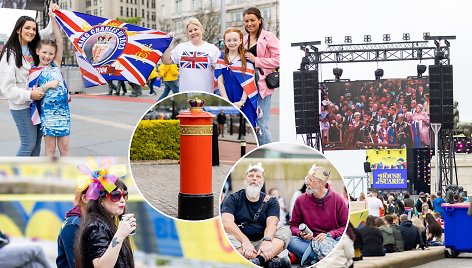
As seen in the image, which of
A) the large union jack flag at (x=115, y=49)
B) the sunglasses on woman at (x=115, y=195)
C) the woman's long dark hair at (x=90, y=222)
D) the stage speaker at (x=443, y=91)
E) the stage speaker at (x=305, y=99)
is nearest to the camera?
the woman's long dark hair at (x=90, y=222)

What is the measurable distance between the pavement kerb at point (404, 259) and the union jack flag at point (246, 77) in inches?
79.6

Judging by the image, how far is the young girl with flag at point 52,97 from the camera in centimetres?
536

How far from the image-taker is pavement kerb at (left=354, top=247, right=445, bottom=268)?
7.42 meters

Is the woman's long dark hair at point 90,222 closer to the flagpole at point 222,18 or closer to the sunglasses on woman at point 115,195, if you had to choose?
the sunglasses on woman at point 115,195

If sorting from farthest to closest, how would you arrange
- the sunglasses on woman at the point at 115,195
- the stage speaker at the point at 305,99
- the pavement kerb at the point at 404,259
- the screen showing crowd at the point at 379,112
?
the screen showing crowd at the point at 379,112
the stage speaker at the point at 305,99
the pavement kerb at the point at 404,259
the sunglasses on woman at the point at 115,195

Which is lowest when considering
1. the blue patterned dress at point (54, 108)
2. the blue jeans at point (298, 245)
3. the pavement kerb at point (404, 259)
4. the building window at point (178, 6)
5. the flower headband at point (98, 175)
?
the pavement kerb at point (404, 259)

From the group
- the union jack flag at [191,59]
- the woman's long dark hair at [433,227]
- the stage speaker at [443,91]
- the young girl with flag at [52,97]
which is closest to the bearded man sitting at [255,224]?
the union jack flag at [191,59]

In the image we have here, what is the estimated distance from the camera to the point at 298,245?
5578 millimetres

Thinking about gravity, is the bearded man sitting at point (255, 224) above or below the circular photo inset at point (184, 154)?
below

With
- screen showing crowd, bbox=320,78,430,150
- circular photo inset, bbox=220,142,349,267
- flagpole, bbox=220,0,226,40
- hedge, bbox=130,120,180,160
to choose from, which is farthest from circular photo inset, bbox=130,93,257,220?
screen showing crowd, bbox=320,78,430,150

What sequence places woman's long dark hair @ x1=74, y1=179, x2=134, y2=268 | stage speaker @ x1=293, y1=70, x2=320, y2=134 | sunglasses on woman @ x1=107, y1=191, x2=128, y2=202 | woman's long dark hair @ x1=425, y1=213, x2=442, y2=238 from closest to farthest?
woman's long dark hair @ x1=74, y1=179, x2=134, y2=268, sunglasses on woman @ x1=107, y1=191, x2=128, y2=202, stage speaker @ x1=293, y1=70, x2=320, y2=134, woman's long dark hair @ x1=425, y1=213, x2=442, y2=238

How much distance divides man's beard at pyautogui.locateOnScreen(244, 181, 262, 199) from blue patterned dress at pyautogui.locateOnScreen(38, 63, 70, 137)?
1138 mm

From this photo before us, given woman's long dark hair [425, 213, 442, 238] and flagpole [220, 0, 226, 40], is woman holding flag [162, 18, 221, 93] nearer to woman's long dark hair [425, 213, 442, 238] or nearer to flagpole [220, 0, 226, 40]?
flagpole [220, 0, 226, 40]

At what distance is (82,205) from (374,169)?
54.0ft
